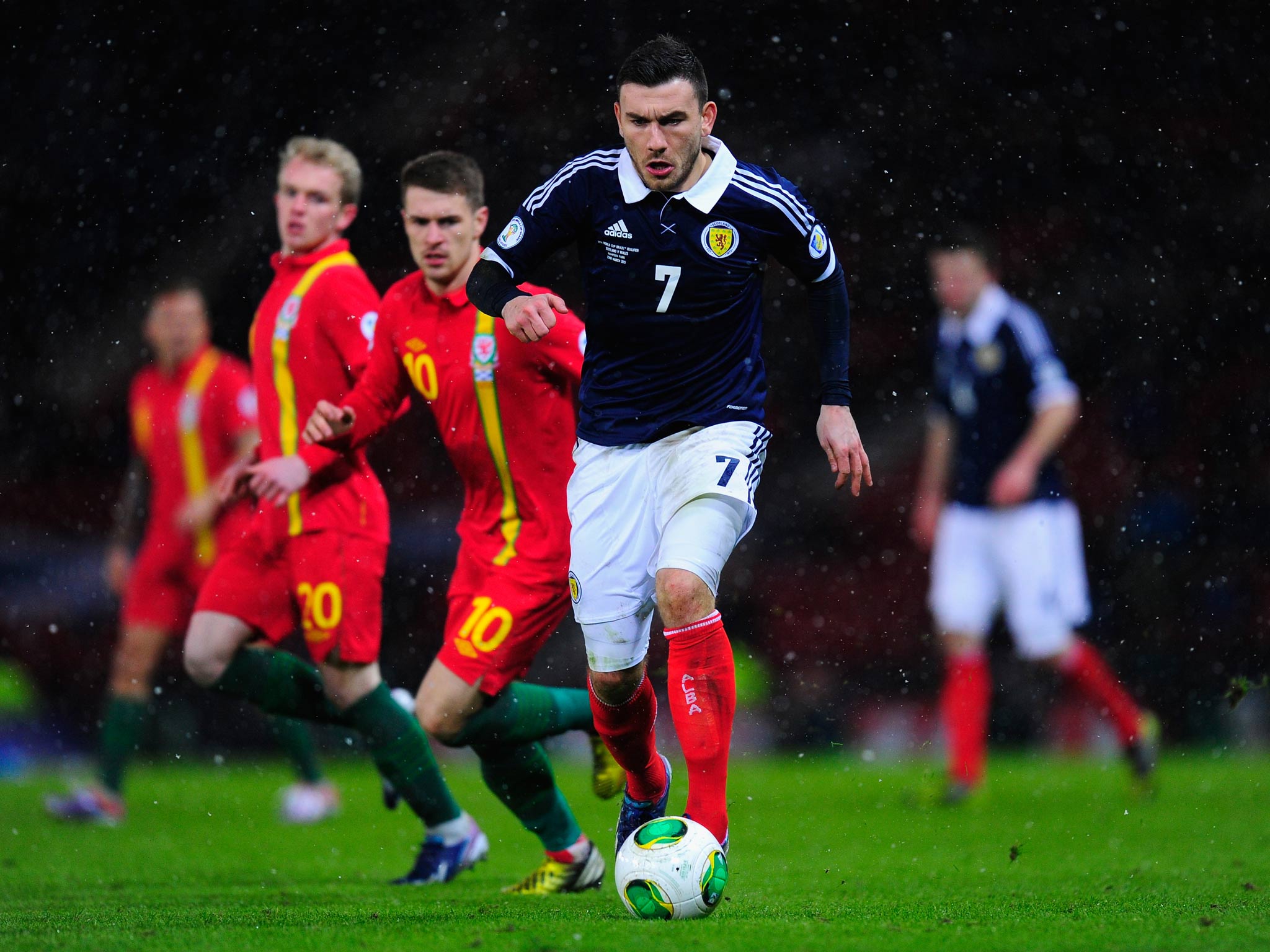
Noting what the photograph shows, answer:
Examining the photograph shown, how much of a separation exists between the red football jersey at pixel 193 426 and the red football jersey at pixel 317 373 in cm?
256

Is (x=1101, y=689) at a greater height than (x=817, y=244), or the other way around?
(x=817, y=244)

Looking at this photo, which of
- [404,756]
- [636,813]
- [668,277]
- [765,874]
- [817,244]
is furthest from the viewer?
[404,756]

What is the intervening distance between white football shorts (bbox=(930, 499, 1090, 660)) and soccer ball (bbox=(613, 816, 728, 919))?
3.75m

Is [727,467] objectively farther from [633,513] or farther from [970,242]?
[970,242]

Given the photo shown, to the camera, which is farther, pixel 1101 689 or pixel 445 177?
pixel 1101 689

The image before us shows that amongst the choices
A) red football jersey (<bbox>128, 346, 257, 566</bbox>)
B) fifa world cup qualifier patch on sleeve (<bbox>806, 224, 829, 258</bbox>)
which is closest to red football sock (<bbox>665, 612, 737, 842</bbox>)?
fifa world cup qualifier patch on sleeve (<bbox>806, 224, 829, 258</bbox>)

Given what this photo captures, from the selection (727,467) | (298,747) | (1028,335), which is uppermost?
(1028,335)

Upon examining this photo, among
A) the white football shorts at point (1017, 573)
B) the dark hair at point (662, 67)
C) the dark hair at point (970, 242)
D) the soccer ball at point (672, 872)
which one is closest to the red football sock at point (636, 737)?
the soccer ball at point (672, 872)

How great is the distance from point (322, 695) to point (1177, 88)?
1105 centimetres

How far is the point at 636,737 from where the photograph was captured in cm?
387

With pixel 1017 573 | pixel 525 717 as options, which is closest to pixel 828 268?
pixel 525 717

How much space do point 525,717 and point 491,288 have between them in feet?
4.53

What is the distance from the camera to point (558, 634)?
11.2 metres

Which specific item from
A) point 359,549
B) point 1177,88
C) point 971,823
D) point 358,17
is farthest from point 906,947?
point 1177,88
